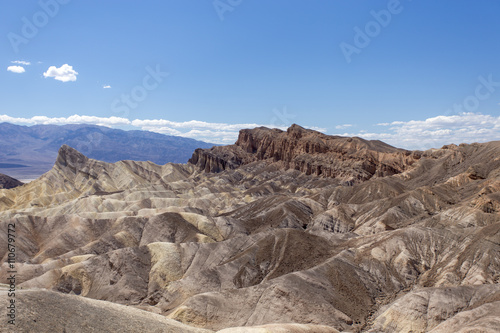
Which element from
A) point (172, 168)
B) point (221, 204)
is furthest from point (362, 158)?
point (172, 168)

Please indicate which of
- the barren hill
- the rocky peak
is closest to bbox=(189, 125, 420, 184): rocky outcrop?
the barren hill

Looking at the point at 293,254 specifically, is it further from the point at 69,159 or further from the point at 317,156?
the point at 69,159

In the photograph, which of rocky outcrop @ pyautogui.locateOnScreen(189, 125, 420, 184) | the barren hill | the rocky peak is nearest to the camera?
the barren hill

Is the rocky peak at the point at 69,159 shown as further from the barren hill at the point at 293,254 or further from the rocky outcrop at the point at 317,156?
the rocky outcrop at the point at 317,156

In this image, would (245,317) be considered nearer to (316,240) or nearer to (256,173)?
(316,240)

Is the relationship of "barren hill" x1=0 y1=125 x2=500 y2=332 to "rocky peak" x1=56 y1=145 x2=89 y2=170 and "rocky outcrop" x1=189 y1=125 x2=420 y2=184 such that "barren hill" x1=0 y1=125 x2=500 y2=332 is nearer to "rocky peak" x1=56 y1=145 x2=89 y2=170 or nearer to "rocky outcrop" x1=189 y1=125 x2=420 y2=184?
"rocky outcrop" x1=189 y1=125 x2=420 y2=184

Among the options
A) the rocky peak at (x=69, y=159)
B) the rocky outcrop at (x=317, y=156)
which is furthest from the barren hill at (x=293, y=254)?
the rocky peak at (x=69, y=159)
